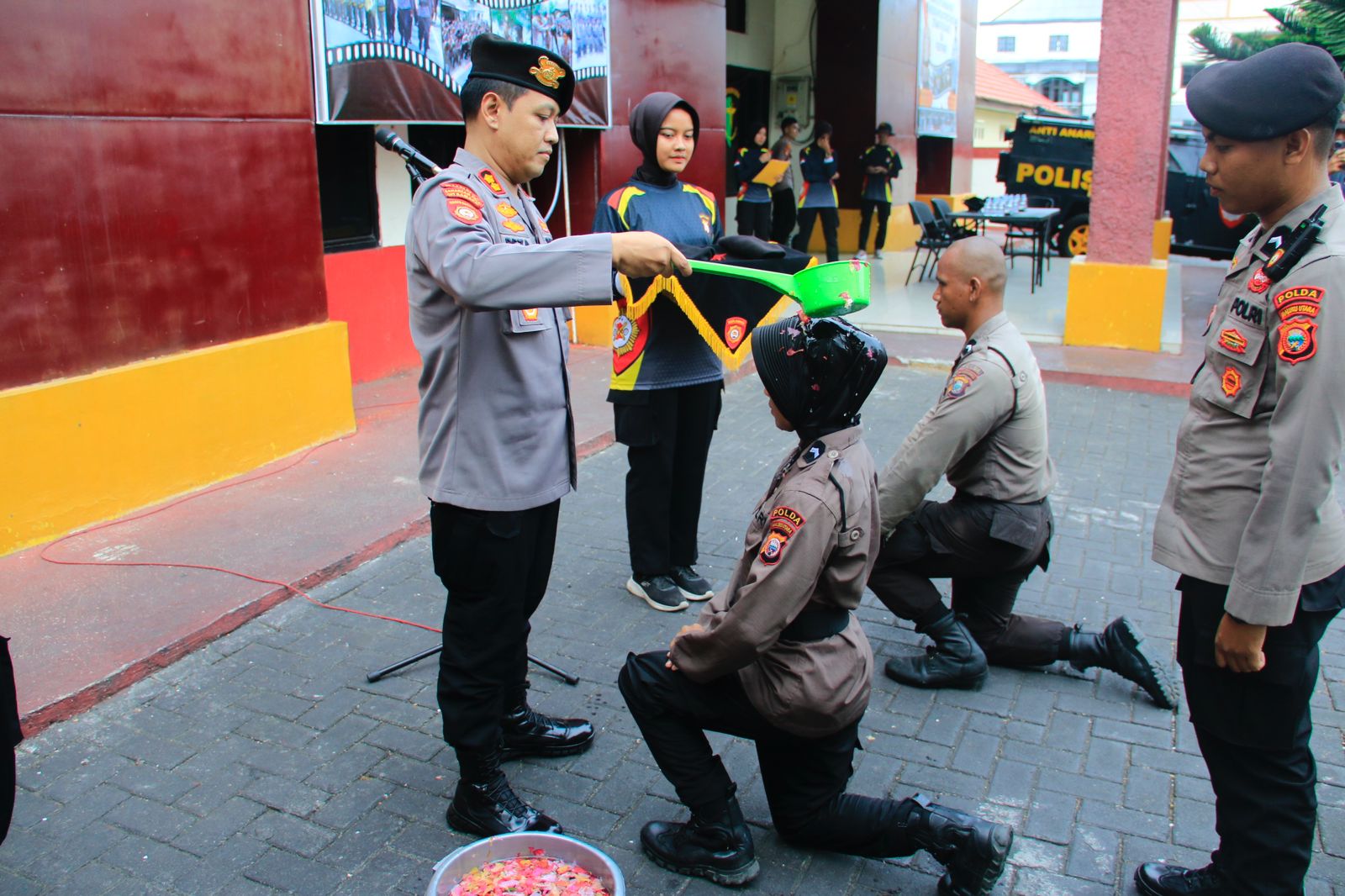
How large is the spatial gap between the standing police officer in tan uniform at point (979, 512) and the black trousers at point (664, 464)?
994mm

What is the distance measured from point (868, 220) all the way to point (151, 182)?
1228cm

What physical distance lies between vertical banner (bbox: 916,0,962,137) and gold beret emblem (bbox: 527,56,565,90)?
16.4 m

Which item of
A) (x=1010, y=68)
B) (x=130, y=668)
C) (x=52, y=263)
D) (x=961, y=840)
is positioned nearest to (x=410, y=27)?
(x=52, y=263)

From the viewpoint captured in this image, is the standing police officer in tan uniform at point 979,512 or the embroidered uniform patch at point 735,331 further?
the embroidered uniform patch at point 735,331

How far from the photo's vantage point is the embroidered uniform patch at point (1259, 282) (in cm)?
229

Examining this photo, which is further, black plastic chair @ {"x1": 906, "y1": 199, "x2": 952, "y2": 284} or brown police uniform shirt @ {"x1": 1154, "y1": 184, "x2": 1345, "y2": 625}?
black plastic chair @ {"x1": 906, "y1": 199, "x2": 952, "y2": 284}

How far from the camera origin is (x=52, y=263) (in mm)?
4691

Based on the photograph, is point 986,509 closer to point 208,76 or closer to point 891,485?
point 891,485

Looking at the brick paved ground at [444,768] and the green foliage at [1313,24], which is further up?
the green foliage at [1313,24]

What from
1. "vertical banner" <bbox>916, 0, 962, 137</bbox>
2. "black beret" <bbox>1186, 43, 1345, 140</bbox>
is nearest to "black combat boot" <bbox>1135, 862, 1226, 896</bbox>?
"black beret" <bbox>1186, 43, 1345, 140</bbox>

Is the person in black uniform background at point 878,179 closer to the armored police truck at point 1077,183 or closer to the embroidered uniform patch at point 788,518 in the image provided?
the armored police truck at point 1077,183

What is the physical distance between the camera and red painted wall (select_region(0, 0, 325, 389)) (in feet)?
15.0

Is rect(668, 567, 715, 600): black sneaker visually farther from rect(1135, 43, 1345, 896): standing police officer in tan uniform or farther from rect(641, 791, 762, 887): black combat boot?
rect(1135, 43, 1345, 896): standing police officer in tan uniform

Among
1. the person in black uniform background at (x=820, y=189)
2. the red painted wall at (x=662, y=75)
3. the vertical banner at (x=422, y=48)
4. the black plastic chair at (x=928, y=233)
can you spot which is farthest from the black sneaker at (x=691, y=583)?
the person in black uniform background at (x=820, y=189)
